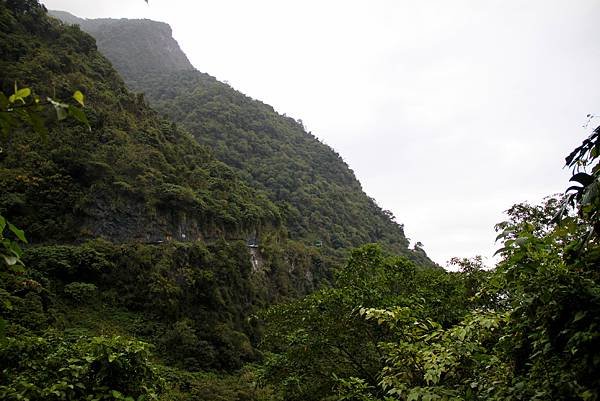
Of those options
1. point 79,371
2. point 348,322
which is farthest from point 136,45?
point 79,371

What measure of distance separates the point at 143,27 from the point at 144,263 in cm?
8276

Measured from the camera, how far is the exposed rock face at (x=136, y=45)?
224 ft

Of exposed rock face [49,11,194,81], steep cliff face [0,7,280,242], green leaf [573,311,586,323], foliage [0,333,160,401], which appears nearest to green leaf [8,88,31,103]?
green leaf [573,311,586,323]

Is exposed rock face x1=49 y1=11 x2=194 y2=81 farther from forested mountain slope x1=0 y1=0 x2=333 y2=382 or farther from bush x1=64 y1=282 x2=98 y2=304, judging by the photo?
bush x1=64 y1=282 x2=98 y2=304

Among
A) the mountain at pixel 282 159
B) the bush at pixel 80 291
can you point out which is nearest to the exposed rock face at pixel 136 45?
the mountain at pixel 282 159

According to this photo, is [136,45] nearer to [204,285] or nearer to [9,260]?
[204,285]

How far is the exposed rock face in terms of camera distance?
224 feet

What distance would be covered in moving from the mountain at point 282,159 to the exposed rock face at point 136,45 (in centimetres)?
244

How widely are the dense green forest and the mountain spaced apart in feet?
21.1

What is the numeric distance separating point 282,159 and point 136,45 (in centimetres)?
4740

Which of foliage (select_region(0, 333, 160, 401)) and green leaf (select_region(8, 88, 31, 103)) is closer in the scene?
green leaf (select_region(8, 88, 31, 103))

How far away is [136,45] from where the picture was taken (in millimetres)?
77000

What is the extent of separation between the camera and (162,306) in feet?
53.6

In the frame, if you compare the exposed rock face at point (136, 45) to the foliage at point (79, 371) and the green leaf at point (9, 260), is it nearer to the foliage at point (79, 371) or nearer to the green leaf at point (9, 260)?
the foliage at point (79, 371)
